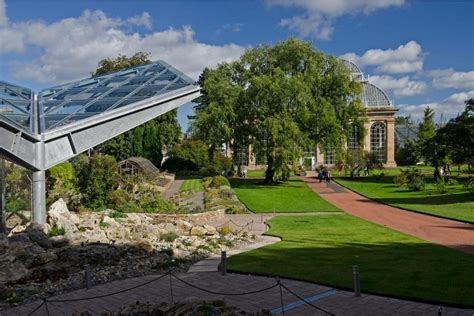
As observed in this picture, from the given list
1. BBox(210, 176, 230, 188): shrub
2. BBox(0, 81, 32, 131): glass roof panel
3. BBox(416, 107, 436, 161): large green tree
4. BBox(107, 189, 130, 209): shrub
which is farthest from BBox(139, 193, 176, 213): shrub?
BBox(416, 107, 436, 161): large green tree

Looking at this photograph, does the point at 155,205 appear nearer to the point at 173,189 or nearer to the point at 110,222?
the point at 110,222

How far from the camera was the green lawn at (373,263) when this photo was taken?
11.8 metres

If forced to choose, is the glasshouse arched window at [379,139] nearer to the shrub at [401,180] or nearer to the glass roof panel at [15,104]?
the shrub at [401,180]

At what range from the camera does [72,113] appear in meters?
21.5

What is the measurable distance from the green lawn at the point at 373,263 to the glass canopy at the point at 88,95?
9.35 meters

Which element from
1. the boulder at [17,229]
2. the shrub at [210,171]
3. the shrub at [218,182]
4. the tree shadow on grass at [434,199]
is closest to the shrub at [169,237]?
the boulder at [17,229]

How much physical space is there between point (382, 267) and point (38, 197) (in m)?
13.3

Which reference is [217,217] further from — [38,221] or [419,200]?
[419,200]

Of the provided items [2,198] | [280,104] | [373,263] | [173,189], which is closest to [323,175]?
[280,104]

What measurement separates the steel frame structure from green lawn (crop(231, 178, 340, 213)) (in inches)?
398

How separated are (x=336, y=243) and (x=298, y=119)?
24269mm

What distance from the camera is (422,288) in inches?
461

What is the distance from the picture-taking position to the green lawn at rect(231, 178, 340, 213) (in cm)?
3164

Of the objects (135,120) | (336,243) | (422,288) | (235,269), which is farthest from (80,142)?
(422,288)
